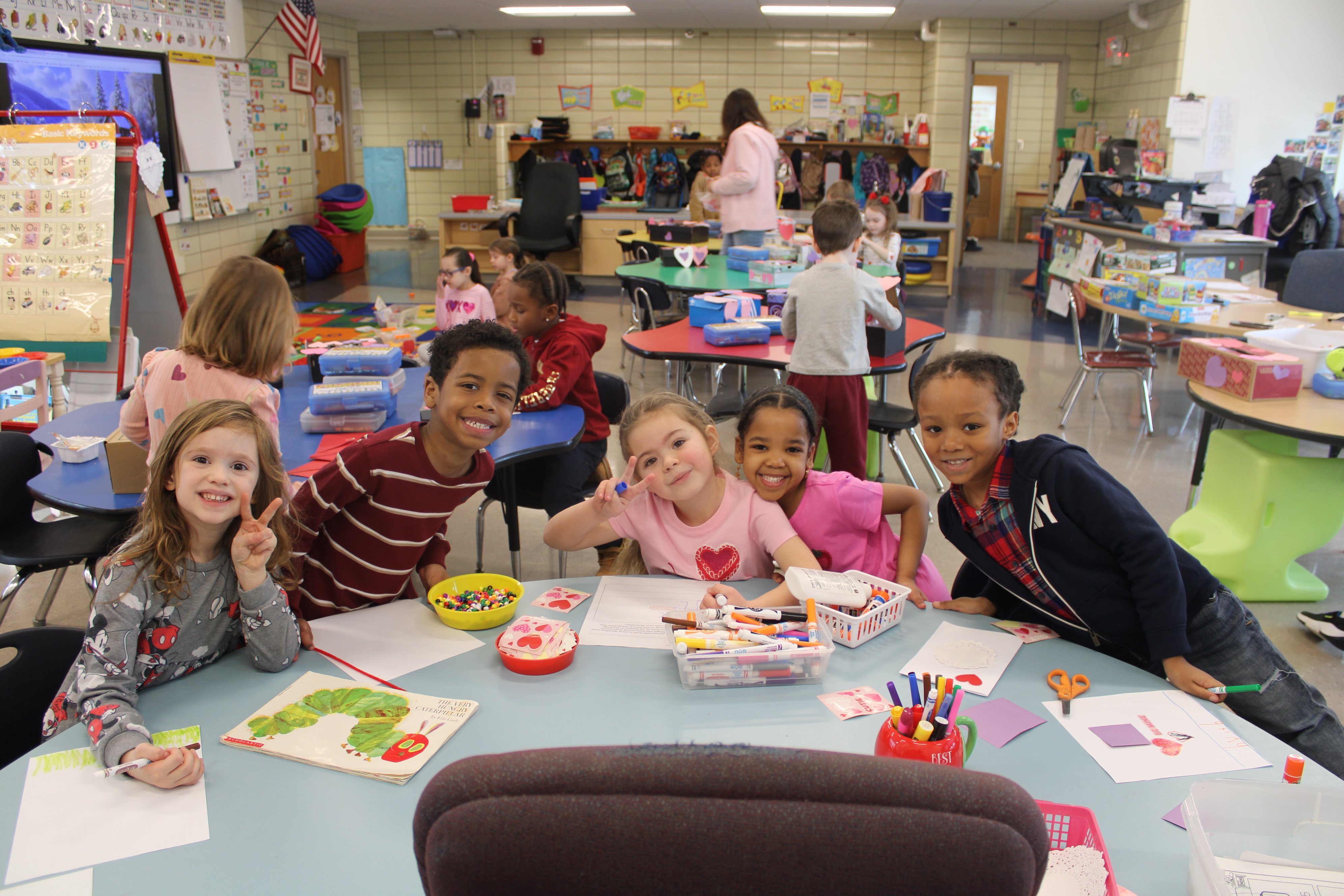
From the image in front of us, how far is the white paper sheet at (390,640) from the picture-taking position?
1.46 metres

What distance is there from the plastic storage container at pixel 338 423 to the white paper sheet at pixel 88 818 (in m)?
1.60

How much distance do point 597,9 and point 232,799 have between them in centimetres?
1008

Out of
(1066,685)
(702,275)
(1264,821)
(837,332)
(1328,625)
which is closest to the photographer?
(1264,821)

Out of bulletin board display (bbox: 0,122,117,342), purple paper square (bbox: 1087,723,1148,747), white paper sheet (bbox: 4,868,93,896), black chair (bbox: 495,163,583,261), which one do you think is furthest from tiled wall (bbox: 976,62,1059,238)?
white paper sheet (bbox: 4,868,93,896)

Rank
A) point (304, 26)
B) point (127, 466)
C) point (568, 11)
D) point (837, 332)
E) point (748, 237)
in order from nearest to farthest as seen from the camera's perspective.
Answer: point (127, 466) < point (837, 332) < point (748, 237) < point (304, 26) < point (568, 11)

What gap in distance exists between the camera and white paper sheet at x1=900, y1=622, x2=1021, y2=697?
1.40m

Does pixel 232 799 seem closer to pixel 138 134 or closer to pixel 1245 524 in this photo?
pixel 1245 524

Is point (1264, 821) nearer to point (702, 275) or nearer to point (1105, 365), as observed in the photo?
point (1105, 365)

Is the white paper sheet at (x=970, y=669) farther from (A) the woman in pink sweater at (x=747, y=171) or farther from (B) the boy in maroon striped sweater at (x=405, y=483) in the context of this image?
(A) the woman in pink sweater at (x=747, y=171)

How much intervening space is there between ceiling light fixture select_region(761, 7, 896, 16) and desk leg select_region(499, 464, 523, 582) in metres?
8.27

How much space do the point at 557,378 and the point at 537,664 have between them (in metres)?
1.74

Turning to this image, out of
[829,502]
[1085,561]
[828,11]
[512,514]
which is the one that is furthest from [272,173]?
[1085,561]

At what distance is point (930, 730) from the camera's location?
1.04 metres

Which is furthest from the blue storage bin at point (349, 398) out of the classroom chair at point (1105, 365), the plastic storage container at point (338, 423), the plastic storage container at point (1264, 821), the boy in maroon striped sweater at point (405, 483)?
the classroom chair at point (1105, 365)
